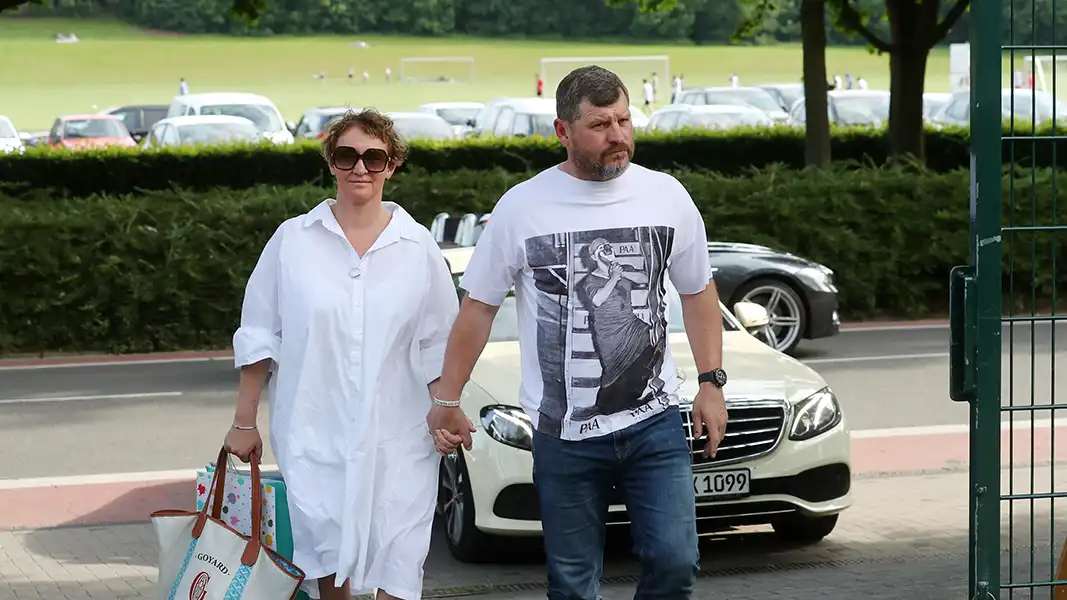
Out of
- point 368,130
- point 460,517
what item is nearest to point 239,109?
point 460,517

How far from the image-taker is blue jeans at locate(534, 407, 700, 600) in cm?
433

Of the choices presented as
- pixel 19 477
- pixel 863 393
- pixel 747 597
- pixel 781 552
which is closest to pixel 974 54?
pixel 747 597

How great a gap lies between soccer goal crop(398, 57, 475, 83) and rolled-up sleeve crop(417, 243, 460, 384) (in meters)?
83.9

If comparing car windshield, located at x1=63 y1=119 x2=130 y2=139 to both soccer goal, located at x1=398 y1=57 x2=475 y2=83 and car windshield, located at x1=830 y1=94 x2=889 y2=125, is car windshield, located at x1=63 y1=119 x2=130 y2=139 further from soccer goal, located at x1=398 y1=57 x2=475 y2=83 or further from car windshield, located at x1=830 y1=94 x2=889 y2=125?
soccer goal, located at x1=398 y1=57 x2=475 y2=83

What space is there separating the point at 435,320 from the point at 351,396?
1.15ft

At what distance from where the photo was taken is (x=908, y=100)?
65.6 ft

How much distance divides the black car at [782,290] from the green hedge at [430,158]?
695 cm

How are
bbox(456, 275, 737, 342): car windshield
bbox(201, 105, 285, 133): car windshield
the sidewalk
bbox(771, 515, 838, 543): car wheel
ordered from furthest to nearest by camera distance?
1. bbox(201, 105, 285, 133): car windshield
2. bbox(456, 275, 737, 342): car windshield
3. bbox(771, 515, 838, 543): car wheel
4. the sidewalk

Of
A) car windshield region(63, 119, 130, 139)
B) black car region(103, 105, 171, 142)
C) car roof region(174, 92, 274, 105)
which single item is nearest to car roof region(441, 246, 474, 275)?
car roof region(174, 92, 274, 105)

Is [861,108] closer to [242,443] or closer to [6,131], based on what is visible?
[6,131]

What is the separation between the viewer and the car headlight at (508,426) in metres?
6.60

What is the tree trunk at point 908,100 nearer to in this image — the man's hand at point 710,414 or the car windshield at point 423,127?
the car windshield at point 423,127

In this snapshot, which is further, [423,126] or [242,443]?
[423,126]

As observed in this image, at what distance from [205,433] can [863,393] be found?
473 cm
